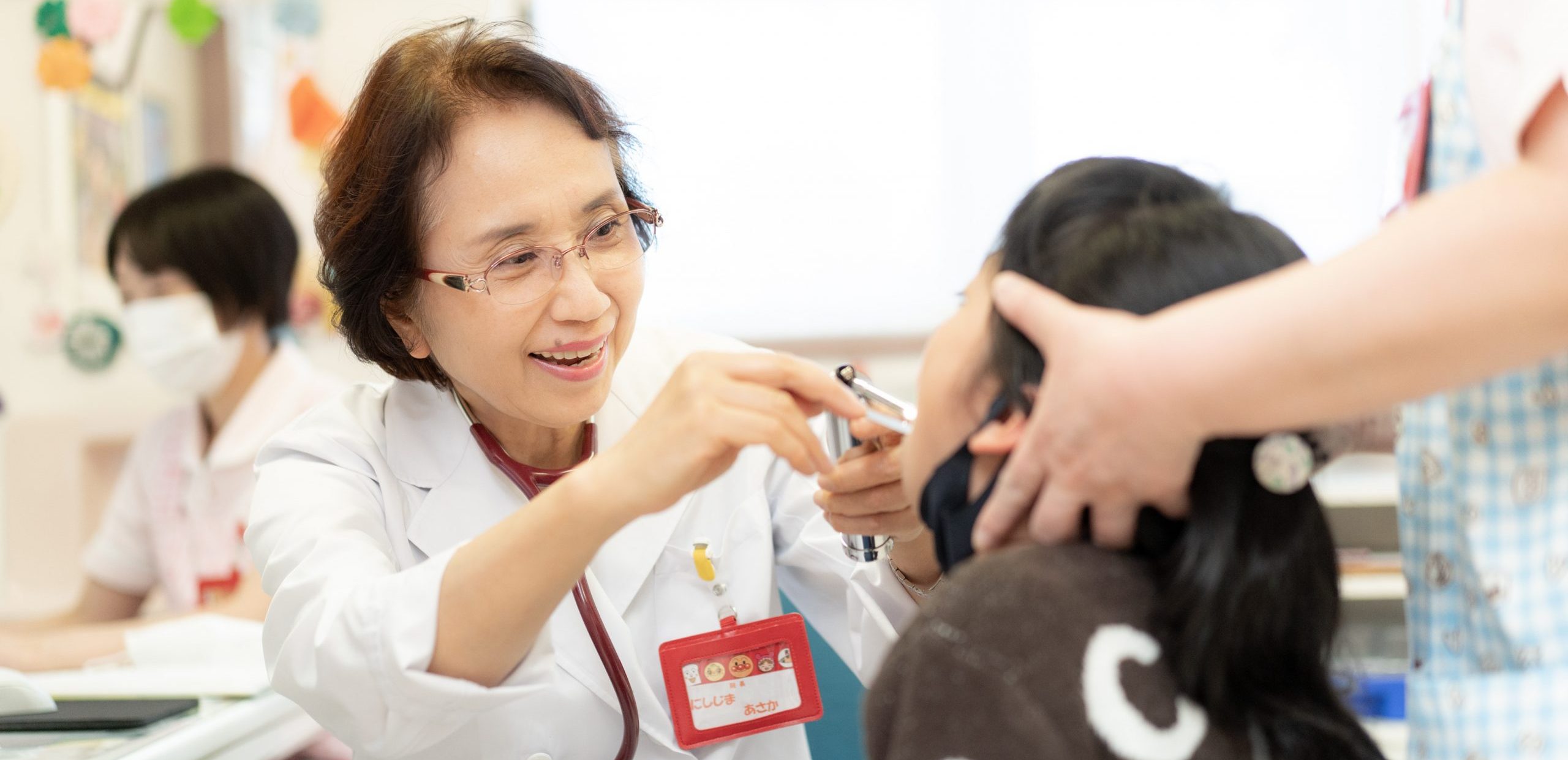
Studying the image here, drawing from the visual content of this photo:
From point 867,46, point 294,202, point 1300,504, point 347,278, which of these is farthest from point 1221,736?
point 294,202

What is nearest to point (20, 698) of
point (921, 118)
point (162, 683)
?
point (162, 683)

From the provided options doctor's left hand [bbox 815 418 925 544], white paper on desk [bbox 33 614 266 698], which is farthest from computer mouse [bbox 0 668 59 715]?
doctor's left hand [bbox 815 418 925 544]

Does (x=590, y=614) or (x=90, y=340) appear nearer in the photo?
(x=590, y=614)

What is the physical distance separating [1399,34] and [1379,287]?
271 cm

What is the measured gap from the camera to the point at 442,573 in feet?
3.10

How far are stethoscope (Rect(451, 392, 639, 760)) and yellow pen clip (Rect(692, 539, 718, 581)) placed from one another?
0.12 metres

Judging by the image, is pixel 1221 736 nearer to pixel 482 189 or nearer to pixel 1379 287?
pixel 1379 287

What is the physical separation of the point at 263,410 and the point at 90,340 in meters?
0.97

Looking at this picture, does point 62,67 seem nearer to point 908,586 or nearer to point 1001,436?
point 908,586

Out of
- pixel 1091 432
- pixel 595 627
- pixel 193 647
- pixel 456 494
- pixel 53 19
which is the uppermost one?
pixel 53 19

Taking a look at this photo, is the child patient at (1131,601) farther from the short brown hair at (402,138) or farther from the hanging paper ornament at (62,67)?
the hanging paper ornament at (62,67)

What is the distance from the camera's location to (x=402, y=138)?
3.91 feet

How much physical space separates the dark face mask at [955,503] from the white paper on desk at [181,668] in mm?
970

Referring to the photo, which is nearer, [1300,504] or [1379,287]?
[1379,287]
